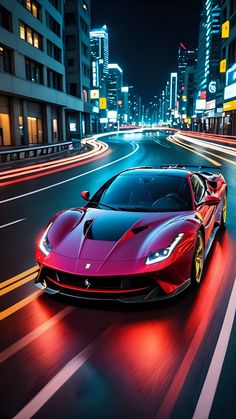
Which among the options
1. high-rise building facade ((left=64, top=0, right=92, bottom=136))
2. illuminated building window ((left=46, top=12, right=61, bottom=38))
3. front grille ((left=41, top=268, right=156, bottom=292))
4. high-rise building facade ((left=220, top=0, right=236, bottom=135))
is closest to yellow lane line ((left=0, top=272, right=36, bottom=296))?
front grille ((left=41, top=268, right=156, bottom=292))

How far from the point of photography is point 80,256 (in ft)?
14.4

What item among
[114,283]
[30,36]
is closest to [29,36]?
[30,36]

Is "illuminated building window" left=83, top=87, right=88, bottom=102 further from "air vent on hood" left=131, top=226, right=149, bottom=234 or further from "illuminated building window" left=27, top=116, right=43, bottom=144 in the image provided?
"air vent on hood" left=131, top=226, right=149, bottom=234

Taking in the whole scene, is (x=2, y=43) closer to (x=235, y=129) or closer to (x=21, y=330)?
(x=21, y=330)

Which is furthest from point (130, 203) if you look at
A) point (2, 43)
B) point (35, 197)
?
point (2, 43)

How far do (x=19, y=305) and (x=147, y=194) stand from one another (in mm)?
2409

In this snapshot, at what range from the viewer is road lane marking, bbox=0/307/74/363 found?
143 inches

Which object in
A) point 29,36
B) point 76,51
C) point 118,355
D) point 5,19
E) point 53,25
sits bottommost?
point 118,355

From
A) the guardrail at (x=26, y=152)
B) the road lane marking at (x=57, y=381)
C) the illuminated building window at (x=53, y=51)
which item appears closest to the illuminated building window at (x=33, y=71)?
the illuminated building window at (x=53, y=51)

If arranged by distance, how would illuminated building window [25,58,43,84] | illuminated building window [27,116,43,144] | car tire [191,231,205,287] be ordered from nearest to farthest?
1. car tire [191,231,205,287]
2. illuminated building window [25,58,43,84]
3. illuminated building window [27,116,43,144]

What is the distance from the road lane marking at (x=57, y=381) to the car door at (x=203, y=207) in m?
2.60

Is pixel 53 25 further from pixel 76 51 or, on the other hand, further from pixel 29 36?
pixel 76 51

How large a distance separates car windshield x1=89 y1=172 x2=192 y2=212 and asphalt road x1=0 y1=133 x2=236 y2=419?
1.09m

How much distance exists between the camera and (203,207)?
5.96 m
